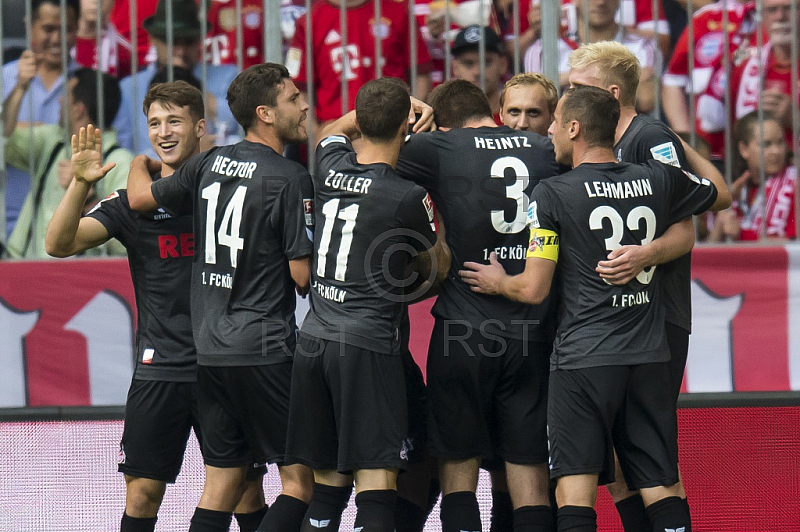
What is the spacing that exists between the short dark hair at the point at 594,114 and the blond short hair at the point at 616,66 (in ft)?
1.34

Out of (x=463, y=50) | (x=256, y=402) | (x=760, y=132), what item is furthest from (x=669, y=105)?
(x=256, y=402)

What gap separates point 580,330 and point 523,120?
1.16 meters

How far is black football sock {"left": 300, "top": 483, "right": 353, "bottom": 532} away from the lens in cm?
457

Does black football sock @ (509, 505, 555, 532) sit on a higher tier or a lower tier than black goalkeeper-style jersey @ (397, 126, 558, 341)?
lower

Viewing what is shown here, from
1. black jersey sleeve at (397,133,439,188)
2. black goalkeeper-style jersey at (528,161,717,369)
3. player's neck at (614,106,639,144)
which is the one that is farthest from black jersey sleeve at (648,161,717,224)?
black jersey sleeve at (397,133,439,188)

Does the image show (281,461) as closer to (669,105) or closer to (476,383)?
(476,383)

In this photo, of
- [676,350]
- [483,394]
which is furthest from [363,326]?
[676,350]

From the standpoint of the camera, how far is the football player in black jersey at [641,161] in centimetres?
444

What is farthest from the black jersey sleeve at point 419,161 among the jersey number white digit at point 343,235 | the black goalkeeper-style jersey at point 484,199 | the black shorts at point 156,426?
the black shorts at point 156,426

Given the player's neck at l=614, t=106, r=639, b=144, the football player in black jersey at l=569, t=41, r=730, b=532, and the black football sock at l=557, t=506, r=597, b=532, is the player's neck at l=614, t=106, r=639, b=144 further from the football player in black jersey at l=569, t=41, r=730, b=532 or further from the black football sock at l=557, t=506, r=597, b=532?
the black football sock at l=557, t=506, r=597, b=532

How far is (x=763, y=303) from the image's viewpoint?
652cm

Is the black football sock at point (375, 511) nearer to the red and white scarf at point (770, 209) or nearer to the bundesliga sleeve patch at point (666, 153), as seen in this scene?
the bundesliga sleeve patch at point (666, 153)

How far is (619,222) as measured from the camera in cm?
442

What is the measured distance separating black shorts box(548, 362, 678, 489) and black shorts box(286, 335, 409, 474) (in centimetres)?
63
